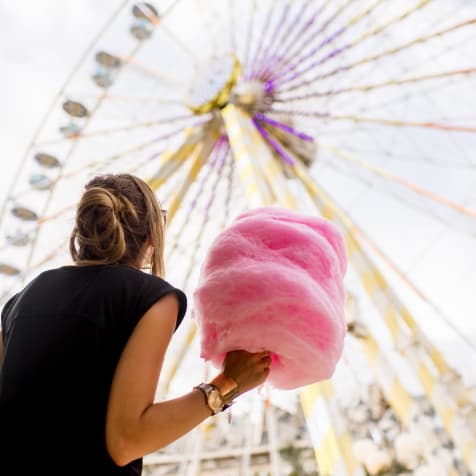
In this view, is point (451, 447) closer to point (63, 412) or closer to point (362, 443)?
point (362, 443)

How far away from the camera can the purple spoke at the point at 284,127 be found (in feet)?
26.5

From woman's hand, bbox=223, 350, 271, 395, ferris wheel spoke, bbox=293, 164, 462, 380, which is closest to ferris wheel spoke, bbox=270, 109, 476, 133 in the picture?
ferris wheel spoke, bbox=293, 164, 462, 380

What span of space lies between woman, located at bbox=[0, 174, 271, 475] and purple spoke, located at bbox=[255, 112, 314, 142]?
699 cm

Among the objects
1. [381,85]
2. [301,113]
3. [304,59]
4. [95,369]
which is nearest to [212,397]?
[95,369]

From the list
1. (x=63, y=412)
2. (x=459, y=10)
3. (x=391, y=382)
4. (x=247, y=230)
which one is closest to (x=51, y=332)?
(x=63, y=412)

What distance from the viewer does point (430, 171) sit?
7430 mm

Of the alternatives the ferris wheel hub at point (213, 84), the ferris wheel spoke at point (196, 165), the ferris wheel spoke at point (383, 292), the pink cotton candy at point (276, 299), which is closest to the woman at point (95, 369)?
the pink cotton candy at point (276, 299)

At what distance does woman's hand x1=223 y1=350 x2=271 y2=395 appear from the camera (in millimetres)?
1339

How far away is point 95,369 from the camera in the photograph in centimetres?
110

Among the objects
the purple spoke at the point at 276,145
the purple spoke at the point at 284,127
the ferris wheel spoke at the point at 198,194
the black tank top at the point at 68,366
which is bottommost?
the ferris wheel spoke at the point at 198,194

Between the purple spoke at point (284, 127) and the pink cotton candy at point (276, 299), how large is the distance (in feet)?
22.0

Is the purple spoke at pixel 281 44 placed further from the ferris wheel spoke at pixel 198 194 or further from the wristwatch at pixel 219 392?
the wristwatch at pixel 219 392

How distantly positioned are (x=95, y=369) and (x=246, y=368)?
419 millimetres

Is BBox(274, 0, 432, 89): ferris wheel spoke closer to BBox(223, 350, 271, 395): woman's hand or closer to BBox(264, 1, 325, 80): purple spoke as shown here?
BBox(264, 1, 325, 80): purple spoke
